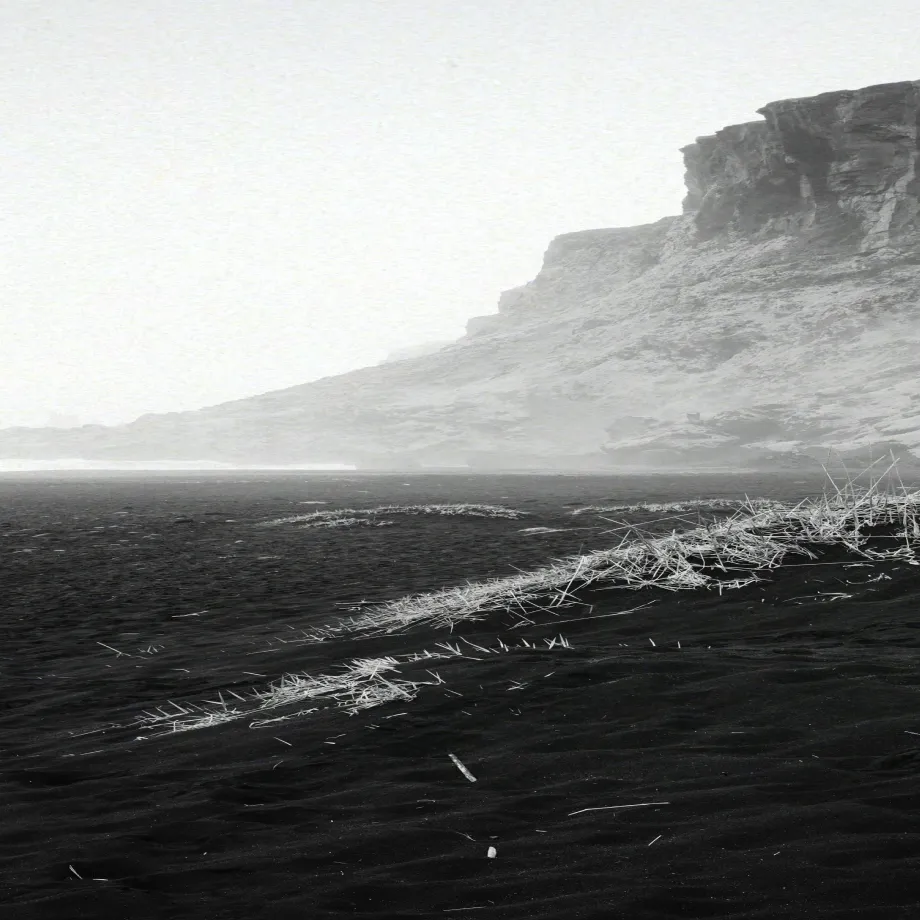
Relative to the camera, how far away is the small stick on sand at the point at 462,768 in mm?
5262

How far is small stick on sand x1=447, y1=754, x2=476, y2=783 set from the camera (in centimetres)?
526

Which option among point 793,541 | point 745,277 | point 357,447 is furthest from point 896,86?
point 793,541

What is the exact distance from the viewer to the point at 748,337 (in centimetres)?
14350

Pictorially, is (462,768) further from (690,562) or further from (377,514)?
Answer: (377,514)

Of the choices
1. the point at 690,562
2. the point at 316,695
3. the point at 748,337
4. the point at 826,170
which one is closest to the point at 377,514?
the point at 690,562

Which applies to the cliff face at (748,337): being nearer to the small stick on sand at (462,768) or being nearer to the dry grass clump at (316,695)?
the dry grass clump at (316,695)

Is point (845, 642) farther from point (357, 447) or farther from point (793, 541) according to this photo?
point (357, 447)

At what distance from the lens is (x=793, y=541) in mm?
11164

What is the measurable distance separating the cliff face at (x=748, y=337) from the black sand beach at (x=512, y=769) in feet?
328

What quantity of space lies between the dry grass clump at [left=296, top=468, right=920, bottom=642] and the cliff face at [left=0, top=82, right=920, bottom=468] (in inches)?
3761

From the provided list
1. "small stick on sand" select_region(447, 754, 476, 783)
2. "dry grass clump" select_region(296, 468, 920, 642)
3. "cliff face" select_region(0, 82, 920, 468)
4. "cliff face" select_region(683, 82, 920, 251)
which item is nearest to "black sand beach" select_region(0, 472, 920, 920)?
"small stick on sand" select_region(447, 754, 476, 783)

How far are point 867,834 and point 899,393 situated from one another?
123 m

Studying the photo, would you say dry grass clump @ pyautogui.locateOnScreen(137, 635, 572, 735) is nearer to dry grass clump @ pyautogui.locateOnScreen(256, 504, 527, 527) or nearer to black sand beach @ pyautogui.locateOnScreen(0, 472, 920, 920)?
black sand beach @ pyautogui.locateOnScreen(0, 472, 920, 920)

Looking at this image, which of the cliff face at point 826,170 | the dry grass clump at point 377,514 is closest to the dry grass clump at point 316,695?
the dry grass clump at point 377,514
